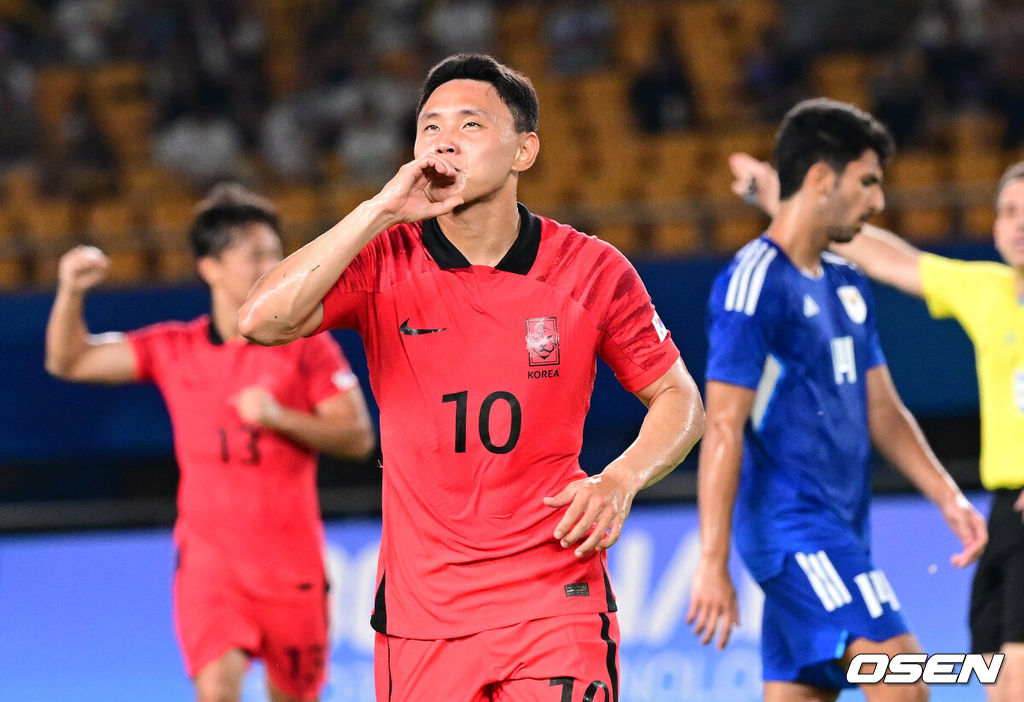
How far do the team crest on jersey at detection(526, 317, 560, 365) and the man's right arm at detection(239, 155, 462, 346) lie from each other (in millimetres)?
406

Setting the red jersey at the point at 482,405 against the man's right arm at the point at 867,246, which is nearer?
the red jersey at the point at 482,405

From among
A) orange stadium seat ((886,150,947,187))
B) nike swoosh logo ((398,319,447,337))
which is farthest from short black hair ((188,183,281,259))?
orange stadium seat ((886,150,947,187))

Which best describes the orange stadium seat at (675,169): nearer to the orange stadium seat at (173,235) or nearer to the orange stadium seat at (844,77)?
the orange stadium seat at (844,77)

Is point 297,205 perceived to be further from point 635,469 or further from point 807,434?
point 635,469

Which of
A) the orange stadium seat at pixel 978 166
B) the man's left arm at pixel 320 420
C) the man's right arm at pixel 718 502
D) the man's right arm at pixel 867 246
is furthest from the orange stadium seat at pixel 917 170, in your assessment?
the man's right arm at pixel 718 502

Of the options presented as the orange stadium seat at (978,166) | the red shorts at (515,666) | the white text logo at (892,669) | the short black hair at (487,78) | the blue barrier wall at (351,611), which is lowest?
the blue barrier wall at (351,611)

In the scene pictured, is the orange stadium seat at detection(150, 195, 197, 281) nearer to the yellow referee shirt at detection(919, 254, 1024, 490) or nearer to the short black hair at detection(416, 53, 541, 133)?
the yellow referee shirt at detection(919, 254, 1024, 490)

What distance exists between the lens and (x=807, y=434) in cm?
446

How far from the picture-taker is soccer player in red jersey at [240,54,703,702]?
3.19 m

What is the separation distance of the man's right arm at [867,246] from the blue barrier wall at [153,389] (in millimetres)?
4007

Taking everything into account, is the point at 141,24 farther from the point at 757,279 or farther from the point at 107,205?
the point at 757,279

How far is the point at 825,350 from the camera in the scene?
14.9 ft

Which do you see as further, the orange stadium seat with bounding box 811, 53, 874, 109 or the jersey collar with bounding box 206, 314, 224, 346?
the orange stadium seat with bounding box 811, 53, 874, 109

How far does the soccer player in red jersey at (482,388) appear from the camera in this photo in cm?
319
